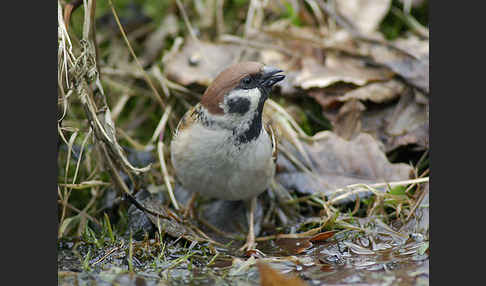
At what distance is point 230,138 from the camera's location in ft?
14.2

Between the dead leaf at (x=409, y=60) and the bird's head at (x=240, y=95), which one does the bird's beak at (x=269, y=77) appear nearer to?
the bird's head at (x=240, y=95)

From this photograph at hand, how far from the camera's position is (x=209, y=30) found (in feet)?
21.5

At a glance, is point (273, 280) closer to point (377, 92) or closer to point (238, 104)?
point (238, 104)

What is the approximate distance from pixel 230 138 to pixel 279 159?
3.50ft

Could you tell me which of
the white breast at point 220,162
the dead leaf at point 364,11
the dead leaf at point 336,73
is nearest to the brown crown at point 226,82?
the white breast at point 220,162

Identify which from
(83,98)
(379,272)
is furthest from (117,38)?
(379,272)

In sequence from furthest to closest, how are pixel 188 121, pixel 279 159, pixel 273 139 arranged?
pixel 279 159 < pixel 273 139 < pixel 188 121

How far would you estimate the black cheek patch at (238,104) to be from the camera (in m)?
4.27

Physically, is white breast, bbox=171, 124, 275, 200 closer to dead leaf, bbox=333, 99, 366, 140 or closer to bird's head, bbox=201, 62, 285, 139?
bird's head, bbox=201, 62, 285, 139

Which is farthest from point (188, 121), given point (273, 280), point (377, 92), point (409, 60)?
point (409, 60)

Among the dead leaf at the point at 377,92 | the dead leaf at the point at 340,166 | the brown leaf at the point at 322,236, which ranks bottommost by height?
the brown leaf at the point at 322,236

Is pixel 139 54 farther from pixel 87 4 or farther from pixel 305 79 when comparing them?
pixel 87 4

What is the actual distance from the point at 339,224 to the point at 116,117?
2.67 meters

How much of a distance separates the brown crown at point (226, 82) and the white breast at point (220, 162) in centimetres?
20
